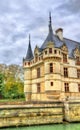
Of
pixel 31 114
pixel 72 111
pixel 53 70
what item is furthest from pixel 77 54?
pixel 31 114

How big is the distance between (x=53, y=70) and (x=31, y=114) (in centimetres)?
742

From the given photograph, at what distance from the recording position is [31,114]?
22.7 m

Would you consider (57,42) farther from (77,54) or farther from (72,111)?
(72,111)

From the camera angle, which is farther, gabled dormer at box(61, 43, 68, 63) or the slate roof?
gabled dormer at box(61, 43, 68, 63)

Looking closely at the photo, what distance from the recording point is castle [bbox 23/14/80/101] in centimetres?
2838

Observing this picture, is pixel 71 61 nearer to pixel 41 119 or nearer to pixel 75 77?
pixel 75 77

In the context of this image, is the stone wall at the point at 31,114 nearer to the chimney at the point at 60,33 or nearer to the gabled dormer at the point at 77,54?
the gabled dormer at the point at 77,54

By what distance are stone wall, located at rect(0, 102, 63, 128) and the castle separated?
3.26 metres

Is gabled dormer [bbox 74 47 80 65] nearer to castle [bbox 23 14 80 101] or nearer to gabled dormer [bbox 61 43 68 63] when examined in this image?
castle [bbox 23 14 80 101]

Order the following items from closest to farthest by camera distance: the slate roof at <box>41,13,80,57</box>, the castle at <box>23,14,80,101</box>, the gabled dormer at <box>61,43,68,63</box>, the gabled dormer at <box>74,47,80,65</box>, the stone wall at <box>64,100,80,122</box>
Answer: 1. the stone wall at <box>64,100,80,122</box>
2. the castle at <box>23,14,80,101</box>
3. the slate roof at <box>41,13,80,57</box>
4. the gabled dormer at <box>61,43,68,63</box>
5. the gabled dormer at <box>74,47,80,65</box>

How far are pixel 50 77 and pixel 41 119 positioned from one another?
6.63 metres

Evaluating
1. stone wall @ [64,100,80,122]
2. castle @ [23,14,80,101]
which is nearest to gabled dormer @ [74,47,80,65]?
castle @ [23,14,80,101]

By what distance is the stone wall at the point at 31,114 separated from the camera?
856 inches

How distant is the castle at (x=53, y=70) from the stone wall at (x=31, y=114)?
326cm
